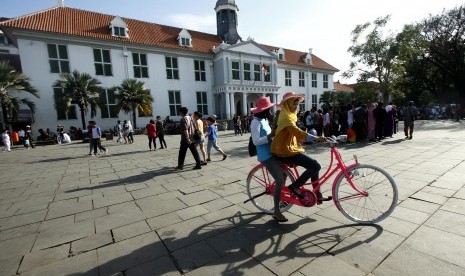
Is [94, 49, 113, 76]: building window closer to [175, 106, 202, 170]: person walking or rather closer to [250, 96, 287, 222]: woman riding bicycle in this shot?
[175, 106, 202, 170]: person walking

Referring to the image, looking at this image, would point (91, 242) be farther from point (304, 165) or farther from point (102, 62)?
point (102, 62)

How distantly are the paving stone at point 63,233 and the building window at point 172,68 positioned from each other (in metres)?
23.8

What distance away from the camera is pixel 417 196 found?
150 inches

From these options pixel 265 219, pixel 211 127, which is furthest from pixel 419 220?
pixel 211 127

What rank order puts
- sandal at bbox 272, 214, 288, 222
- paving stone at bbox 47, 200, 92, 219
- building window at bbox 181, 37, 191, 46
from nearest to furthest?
sandal at bbox 272, 214, 288, 222
paving stone at bbox 47, 200, 92, 219
building window at bbox 181, 37, 191, 46

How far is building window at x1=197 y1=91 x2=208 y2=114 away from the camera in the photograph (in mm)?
27766

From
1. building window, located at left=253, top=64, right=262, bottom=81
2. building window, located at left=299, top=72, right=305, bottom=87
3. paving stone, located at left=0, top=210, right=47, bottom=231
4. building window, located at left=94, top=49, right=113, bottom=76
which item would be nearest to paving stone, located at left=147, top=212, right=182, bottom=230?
paving stone, located at left=0, top=210, right=47, bottom=231

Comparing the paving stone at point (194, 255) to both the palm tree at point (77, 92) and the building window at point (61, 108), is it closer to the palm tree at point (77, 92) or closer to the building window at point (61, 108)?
the palm tree at point (77, 92)

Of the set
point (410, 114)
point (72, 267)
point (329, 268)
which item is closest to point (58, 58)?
point (72, 267)

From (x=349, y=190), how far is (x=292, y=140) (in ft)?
4.12

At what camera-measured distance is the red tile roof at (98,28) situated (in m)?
19.9

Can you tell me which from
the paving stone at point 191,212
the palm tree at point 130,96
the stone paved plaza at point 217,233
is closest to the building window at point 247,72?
the palm tree at point 130,96

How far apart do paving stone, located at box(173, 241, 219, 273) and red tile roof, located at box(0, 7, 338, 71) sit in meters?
24.0

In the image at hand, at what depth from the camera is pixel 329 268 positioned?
2.25 metres
